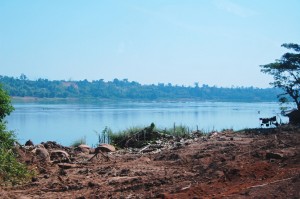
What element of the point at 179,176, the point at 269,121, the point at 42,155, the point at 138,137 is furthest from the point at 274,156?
the point at 269,121

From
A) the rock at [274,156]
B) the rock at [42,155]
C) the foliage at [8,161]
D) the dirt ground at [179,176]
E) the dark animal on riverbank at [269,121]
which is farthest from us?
the dark animal on riverbank at [269,121]

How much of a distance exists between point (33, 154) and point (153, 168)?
4.25 metres

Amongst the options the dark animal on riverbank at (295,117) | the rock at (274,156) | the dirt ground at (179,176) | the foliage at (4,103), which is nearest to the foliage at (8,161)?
the foliage at (4,103)

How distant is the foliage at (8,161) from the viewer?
30.5 ft

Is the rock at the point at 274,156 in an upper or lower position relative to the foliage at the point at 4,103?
lower

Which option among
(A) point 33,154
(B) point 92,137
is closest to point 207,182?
(A) point 33,154

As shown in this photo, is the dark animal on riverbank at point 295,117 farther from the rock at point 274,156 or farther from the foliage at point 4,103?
the foliage at point 4,103

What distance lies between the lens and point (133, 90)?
142125mm

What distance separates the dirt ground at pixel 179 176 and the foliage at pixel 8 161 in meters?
0.35

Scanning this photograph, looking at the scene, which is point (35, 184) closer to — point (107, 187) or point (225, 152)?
point (107, 187)

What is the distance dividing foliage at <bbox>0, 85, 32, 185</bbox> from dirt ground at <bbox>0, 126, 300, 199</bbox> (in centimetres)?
35

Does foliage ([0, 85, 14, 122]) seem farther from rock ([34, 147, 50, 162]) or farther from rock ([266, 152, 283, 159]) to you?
rock ([266, 152, 283, 159])

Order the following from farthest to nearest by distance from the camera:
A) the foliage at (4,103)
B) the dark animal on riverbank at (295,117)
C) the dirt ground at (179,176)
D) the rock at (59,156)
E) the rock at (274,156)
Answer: the dark animal on riverbank at (295,117), the rock at (59,156), the foliage at (4,103), the rock at (274,156), the dirt ground at (179,176)

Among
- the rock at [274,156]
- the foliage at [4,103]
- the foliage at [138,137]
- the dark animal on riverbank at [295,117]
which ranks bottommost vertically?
the foliage at [138,137]
